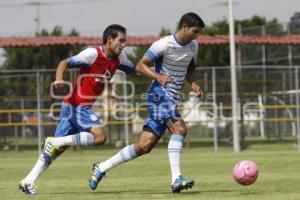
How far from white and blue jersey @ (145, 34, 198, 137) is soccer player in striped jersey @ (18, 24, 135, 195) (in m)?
0.51

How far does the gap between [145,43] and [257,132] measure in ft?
23.8

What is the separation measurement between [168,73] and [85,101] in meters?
1.15

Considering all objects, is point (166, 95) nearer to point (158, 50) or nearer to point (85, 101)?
point (158, 50)

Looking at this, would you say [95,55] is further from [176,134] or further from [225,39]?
[225,39]

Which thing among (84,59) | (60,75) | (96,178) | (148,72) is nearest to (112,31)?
(84,59)

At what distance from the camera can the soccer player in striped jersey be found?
426 inches

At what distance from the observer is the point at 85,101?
10.9 meters

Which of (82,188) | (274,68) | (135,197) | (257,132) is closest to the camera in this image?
(135,197)

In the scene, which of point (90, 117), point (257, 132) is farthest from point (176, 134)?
point (257, 132)

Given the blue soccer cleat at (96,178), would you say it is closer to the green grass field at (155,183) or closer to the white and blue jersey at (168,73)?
the green grass field at (155,183)

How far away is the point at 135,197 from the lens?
1003 centimetres

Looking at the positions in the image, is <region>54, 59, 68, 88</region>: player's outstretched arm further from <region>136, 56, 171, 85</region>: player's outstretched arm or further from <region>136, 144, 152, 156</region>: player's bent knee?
<region>136, 144, 152, 156</region>: player's bent knee

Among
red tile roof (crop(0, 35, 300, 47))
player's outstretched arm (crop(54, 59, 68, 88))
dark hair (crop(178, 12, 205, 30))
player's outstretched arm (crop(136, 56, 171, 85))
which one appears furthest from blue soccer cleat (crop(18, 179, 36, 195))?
red tile roof (crop(0, 35, 300, 47))

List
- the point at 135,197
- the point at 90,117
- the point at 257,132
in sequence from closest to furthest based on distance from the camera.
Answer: the point at 135,197 → the point at 90,117 → the point at 257,132
